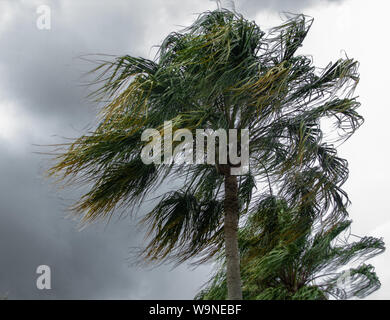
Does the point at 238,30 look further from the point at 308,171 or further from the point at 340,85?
the point at 308,171

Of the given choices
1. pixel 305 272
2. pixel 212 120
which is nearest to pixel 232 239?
pixel 212 120

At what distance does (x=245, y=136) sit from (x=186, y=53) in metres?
1.33

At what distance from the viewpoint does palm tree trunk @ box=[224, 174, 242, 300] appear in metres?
5.69

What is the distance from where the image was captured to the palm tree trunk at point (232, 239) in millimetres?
5691

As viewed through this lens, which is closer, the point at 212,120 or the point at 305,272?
the point at 212,120

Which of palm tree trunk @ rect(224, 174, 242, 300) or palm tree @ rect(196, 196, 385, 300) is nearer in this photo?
palm tree trunk @ rect(224, 174, 242, 300)

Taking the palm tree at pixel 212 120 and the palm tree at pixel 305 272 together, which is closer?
the palm tree at pixel 212 120

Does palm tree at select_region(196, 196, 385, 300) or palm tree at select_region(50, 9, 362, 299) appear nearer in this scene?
palm tree at select_region(50, 9, 362, 299)

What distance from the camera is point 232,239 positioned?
5918 millimetres

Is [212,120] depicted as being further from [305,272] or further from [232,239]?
[305,272]

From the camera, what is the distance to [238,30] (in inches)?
221

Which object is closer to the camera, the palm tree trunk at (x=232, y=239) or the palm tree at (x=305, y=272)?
the palm tree trunk at (x=232, y=239)
